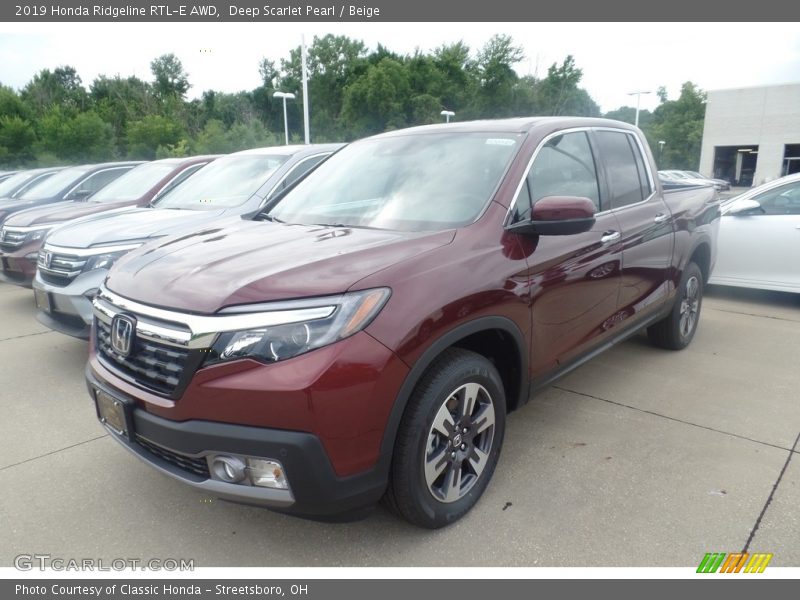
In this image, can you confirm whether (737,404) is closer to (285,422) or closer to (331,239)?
(331,239)

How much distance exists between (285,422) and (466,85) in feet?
219

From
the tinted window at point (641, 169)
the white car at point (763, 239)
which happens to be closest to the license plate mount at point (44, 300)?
the tinted window at point (641, 169)

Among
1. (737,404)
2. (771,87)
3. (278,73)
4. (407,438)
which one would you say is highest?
(278,73)

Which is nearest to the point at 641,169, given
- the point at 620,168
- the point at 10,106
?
the point at 620,168

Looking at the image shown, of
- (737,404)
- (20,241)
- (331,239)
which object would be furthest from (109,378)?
(20,241)

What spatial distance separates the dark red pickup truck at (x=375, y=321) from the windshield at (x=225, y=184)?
7.89 feet

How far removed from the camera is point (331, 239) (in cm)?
270

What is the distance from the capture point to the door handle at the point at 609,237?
137 inches

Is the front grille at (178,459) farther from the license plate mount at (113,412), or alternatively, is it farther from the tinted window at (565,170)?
the tinted window at (565,170)

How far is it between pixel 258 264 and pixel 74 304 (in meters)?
2.65

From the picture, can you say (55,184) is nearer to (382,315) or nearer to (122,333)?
(122,333)

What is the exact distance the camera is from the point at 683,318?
4.95m

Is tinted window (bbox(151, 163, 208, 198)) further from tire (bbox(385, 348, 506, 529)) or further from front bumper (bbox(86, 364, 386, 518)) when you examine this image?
tire (bbox(385, 348, 506, 529))

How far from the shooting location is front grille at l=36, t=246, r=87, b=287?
178 inches
